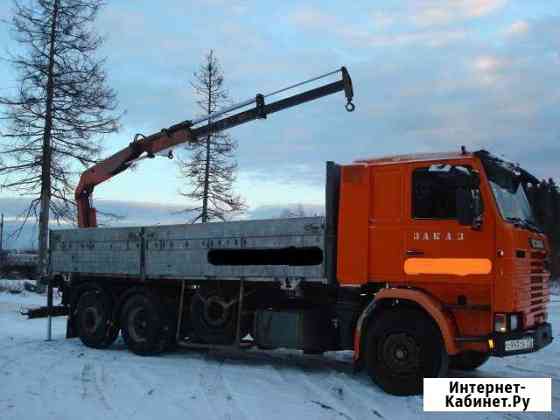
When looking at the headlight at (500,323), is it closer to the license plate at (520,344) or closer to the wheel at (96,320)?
the license plate at (520,344)

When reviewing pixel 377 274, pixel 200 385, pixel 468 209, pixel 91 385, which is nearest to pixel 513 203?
pixel 468 209

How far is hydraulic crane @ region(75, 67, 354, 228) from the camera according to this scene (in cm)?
1091

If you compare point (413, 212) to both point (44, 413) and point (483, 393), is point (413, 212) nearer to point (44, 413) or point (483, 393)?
point (483, 393)

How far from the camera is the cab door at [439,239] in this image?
7422 millimetres

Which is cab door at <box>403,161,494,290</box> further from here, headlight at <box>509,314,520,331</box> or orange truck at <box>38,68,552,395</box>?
headlight at <box>509,314,520,331</box>

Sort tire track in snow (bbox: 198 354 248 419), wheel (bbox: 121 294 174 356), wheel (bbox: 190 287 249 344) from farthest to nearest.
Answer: wheel (bbox: 121 294 174 356), wheel (bbox: 190 287 249 344), tire track in snow (bbox: 198 354 248 419)

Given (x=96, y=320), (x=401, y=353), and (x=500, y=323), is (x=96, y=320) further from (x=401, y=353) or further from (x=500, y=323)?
(x=500, y=323)

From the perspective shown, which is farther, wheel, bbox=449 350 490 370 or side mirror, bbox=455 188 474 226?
wheel, bbox=449 350 490 370

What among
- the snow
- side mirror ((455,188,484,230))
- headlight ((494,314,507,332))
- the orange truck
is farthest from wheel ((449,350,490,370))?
side mirror ((455,188,484,230))

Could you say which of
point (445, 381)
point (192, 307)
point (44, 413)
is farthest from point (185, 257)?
point (445, 381)

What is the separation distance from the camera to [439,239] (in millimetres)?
7652

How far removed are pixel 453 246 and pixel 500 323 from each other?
1016mm

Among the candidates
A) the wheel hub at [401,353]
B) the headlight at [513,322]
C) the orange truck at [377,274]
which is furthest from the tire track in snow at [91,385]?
the headlight at [513,322]

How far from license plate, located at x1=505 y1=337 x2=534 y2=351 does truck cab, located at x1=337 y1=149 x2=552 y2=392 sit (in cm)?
1
